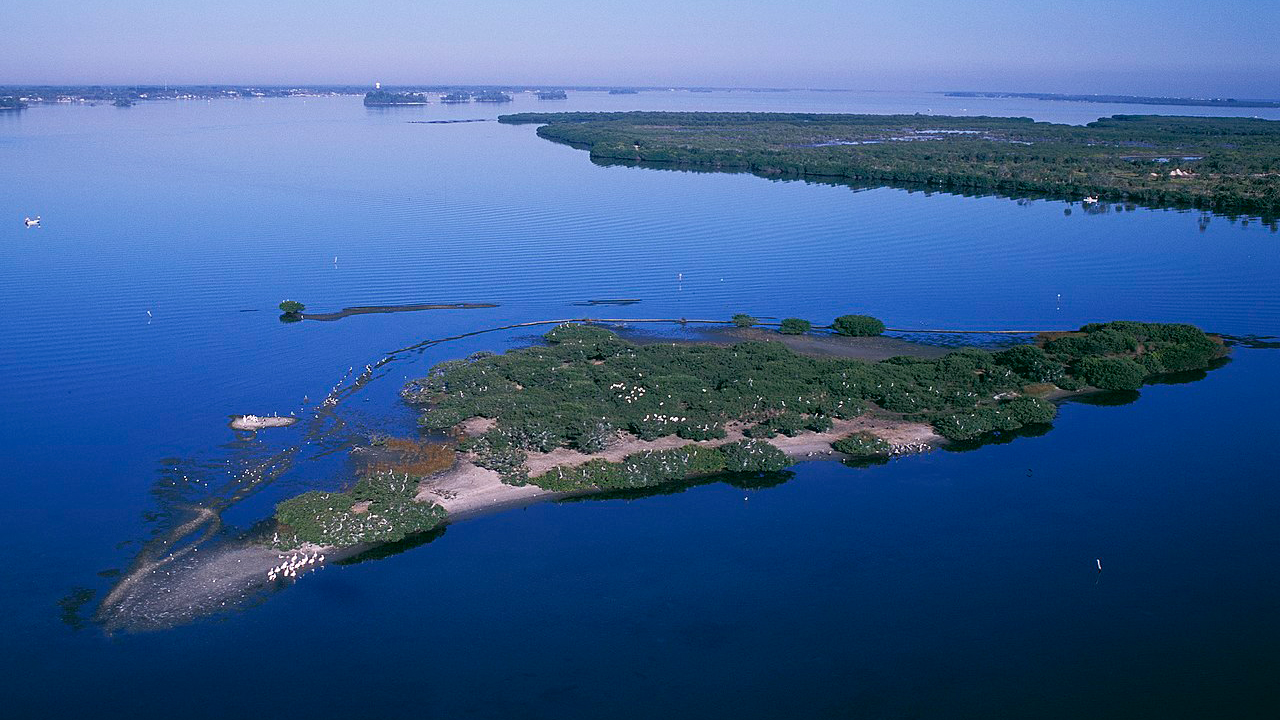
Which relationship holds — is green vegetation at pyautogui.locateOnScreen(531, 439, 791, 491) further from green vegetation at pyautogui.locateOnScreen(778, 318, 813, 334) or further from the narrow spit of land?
green vegetation at pyautogui.locateOnScreen(778, 318, 813, 334)

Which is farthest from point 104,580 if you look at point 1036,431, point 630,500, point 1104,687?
point 1036,431

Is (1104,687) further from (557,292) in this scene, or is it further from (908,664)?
(557,292)

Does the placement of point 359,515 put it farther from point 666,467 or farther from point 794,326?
point 794,326

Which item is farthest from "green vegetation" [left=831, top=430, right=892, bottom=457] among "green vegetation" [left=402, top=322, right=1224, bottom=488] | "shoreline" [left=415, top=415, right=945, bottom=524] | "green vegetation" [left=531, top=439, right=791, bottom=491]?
"green vegetation" [left=531, top=439, right=791, bottom=491]

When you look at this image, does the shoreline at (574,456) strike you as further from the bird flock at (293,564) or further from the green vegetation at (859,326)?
the green vegetation at (859,326)

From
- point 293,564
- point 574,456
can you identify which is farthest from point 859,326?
point 293,564

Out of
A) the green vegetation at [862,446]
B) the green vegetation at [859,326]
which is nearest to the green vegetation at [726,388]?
the green vegetation at [862,446]

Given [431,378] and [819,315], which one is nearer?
[431,378]
